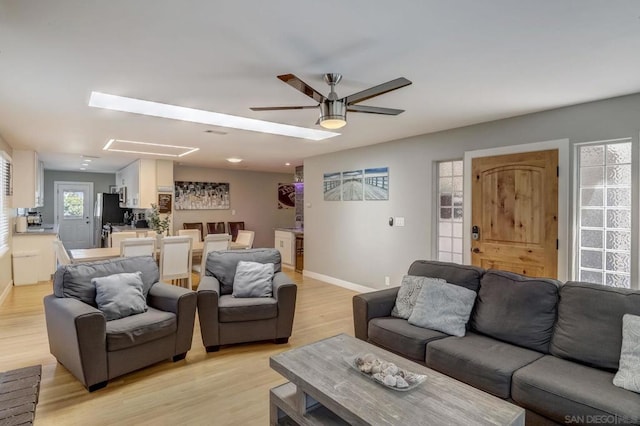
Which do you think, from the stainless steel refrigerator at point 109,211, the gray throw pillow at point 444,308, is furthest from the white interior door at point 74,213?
the gray throw pillow at point 444,308

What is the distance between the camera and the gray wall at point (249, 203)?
8.81 meters

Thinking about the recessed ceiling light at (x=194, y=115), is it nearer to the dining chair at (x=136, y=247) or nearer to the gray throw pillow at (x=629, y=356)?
the dining chair at (x=136, y=247)

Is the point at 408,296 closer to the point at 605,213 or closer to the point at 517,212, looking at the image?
the point at 517,212

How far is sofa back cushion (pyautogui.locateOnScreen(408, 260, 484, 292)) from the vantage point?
2.98 meters

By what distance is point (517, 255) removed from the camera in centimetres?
380

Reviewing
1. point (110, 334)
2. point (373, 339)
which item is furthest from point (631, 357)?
point (110, 334)

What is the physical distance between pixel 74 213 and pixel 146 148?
20.9 ft

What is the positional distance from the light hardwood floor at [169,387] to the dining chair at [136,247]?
1159 mm

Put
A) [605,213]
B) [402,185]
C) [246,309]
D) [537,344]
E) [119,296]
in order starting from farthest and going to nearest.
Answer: [402,185] < [246,309] < [605,213] < [119,296] < [537,344]

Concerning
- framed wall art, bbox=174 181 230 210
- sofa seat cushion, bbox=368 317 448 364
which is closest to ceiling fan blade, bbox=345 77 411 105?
sofa seat cushion, bbox=368 317 448 364

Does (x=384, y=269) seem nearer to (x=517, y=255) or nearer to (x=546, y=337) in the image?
(x=517, y=255)

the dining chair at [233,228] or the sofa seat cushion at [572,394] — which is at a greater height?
the dining chair at [233,228]

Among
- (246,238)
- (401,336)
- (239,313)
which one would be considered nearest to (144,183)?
(246,238)

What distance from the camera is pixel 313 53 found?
225 centimetres
